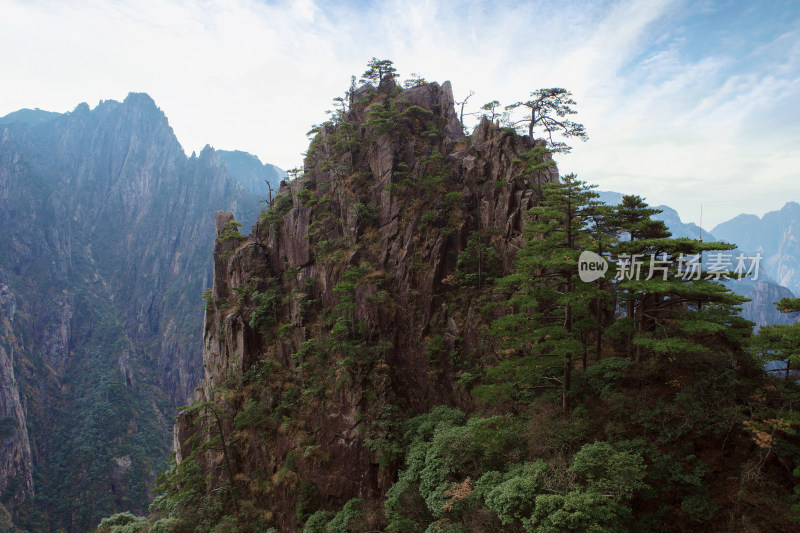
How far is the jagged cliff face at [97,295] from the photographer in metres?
78.9

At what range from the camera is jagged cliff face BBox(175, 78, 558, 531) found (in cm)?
2012

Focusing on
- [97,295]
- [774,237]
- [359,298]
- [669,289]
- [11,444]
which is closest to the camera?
[669,289]

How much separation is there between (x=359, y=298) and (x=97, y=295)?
160696mm

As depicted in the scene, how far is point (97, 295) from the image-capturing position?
139625 millimetres

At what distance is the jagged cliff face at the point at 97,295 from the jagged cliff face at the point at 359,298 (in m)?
75.2

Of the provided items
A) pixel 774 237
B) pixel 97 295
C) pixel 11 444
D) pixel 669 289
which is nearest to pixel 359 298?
pixel 669 289

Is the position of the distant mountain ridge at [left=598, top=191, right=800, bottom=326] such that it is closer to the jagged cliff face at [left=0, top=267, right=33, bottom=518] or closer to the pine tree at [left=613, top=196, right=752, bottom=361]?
the pine tree at [left=613, top=196, right=752, bottom=361]

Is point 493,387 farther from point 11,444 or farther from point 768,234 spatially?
point 768,234

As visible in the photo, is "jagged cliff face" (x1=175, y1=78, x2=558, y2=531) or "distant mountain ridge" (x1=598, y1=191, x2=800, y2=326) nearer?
"jagged cliff face" (x1=175, y1=78, x2=558, y2=531)

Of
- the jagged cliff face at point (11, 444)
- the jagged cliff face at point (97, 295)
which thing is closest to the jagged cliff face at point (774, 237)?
the jagged cliff face at point (97, 295)

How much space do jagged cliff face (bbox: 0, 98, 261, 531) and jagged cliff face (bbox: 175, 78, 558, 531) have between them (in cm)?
7521

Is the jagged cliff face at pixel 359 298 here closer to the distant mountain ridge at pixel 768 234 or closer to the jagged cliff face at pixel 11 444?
the jagged cliff face at pixel 11 444

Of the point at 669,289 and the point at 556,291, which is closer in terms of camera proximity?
the point at 669,289

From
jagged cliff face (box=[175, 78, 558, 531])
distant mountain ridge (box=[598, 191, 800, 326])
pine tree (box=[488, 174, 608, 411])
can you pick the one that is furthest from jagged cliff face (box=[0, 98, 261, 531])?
distant mountain ridge (box=[598, 191, 800, 326])
